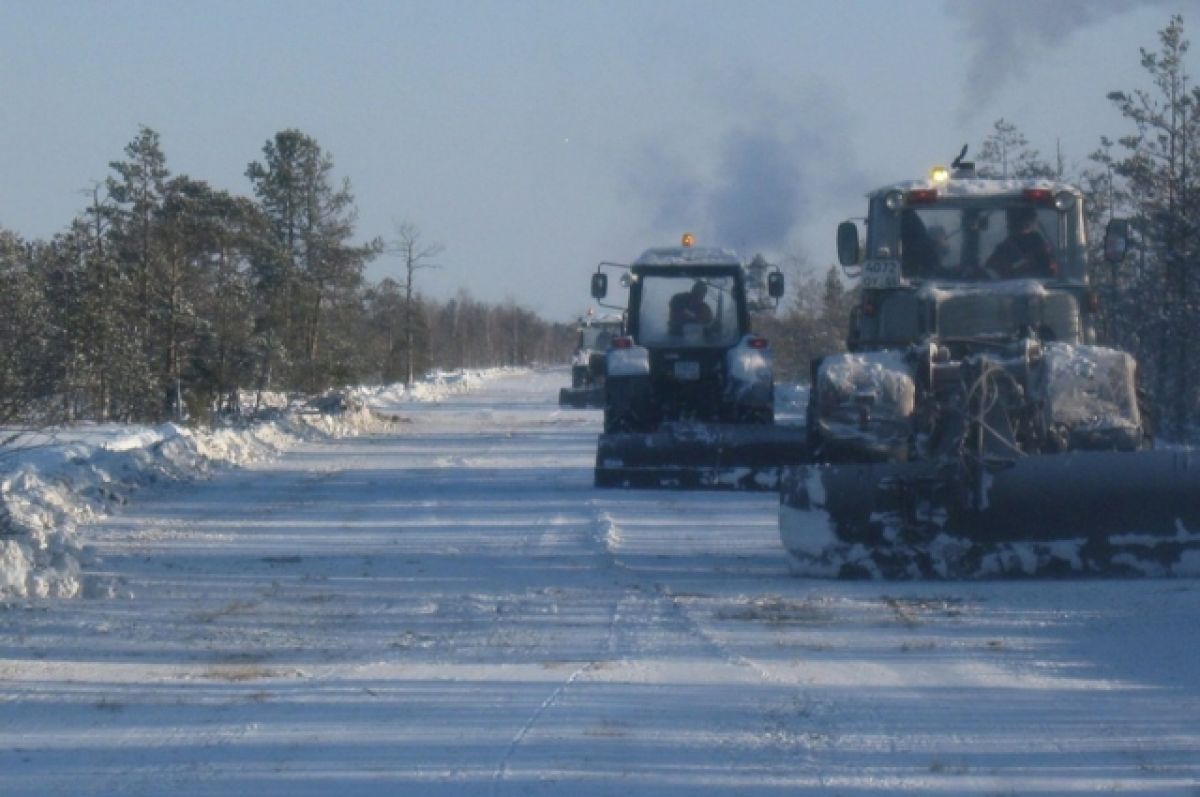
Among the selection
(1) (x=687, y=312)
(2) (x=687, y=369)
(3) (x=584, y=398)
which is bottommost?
(3) (x=584, y=398)

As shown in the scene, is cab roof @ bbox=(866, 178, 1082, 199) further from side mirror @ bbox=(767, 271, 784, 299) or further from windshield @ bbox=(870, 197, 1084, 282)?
side mirror @ bbox=(767, 271, 784, 299)

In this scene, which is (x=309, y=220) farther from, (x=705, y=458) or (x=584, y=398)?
(x=705, y=458)

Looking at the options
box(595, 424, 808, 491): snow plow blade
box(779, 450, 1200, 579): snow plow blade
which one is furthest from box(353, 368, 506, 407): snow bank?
box(779, 450, 1200, 579): snow plow blade

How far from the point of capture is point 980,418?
30.8 ft

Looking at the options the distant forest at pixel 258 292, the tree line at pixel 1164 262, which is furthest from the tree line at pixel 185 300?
the tree line at pixel 1164 262

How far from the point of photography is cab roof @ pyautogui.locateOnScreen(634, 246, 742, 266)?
17172 mm

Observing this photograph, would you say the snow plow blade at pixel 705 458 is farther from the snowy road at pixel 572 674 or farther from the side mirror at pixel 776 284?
the side mirror at pixel 776 284

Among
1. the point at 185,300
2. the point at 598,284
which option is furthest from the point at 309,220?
the point at 598,284

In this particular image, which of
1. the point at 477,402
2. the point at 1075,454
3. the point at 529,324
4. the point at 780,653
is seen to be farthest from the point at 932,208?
the point at 529,324

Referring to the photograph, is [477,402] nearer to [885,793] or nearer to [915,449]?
[915,449]

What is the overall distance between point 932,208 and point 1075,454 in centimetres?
350

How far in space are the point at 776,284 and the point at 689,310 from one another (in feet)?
4.25

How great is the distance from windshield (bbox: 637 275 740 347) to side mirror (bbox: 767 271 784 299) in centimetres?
89

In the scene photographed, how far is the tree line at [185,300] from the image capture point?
417 inches
